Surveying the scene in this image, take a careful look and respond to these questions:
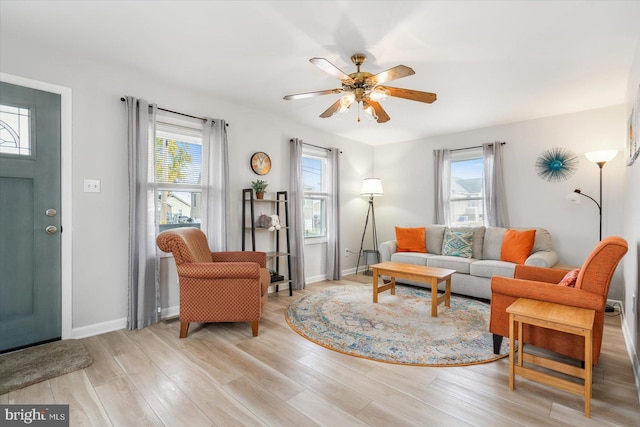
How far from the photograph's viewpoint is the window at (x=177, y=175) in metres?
3.28

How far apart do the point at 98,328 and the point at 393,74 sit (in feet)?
11.1

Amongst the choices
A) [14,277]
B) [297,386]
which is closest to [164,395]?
[297,386]

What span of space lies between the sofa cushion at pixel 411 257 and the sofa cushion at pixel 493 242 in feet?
2.52

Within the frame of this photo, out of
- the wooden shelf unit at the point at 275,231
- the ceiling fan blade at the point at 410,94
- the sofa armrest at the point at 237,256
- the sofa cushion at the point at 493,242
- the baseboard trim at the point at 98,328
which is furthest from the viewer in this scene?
the sofa cushion at the point at 493,242

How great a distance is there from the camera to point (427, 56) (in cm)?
266

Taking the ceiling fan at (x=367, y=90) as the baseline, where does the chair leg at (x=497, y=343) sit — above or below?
below

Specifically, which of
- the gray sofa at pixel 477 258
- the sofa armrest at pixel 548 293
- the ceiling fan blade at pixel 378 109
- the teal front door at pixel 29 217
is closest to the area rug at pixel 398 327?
the gray sofa at pixel 477 258

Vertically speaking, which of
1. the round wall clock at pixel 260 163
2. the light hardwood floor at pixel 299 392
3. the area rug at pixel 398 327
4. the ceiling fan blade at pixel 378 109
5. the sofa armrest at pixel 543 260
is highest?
the ceiling fan blade at pixel 378 109

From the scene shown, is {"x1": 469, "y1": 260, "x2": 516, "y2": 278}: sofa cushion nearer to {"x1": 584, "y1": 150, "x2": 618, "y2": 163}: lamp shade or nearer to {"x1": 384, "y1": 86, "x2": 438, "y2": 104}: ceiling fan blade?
{"x1": 584, "y1": 150, "x2": 618, "y2": 163}: lamp shade

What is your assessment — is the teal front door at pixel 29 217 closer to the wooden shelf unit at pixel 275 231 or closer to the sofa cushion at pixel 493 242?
the wooden shelf unit at pixel 275 231

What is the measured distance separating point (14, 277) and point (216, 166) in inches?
78.6

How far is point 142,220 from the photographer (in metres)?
2.96

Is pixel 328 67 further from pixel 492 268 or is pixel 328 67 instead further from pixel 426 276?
pixel 492 268

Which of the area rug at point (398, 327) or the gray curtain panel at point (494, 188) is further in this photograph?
the gray curtain panel at point (494, 188)
